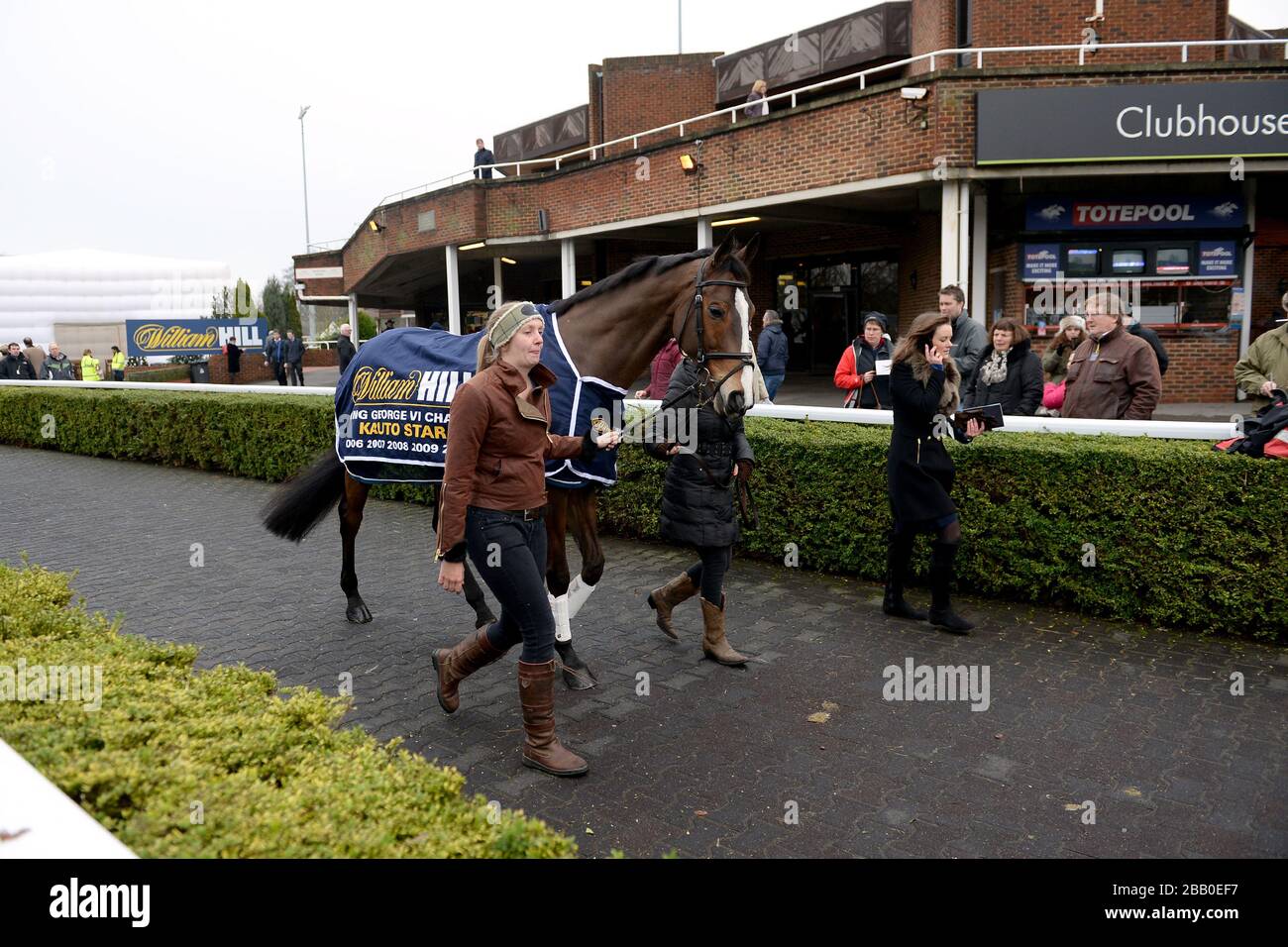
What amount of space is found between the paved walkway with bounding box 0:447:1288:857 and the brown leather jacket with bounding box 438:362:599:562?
1161mm

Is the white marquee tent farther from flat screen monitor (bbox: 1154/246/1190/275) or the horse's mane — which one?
the horse's mane

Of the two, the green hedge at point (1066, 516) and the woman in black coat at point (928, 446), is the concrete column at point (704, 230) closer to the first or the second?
the green hedge at point (1066, 516)

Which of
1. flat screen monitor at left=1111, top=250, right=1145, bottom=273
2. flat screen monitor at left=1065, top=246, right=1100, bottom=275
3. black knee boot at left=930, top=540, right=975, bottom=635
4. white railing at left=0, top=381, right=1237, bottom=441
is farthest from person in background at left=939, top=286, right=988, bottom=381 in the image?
flat screen monitor at left=1111, top=250, right=1145, bottom=273

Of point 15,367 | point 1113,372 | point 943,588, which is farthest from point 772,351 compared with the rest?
point 15,367

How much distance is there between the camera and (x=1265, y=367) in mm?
6816

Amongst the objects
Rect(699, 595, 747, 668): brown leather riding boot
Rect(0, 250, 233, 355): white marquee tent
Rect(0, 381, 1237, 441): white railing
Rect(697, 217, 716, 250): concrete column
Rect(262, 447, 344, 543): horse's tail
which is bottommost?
Rect(699, 595, 747, 668): brown leather riding boot

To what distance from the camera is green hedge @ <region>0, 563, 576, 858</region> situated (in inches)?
86.0

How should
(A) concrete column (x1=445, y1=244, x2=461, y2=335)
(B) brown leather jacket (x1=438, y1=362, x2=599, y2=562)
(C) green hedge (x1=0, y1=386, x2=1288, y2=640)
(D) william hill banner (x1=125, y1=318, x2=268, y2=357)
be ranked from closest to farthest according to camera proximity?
(B) brown leather jacket (x1=438, y1=362, x2=599, y2=562) → (C) green hedge (x1=0, y1=386, x2=1288, y2=640) → (A) concrete column (x1=445, y1=244, x2=461, y2=335) → (D) william hill banner (x1=125, y1=318, x2=268, y2=357)

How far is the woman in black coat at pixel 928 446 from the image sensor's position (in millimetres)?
5680

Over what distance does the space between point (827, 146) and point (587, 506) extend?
12.3 metres

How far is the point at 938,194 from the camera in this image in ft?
53.1
